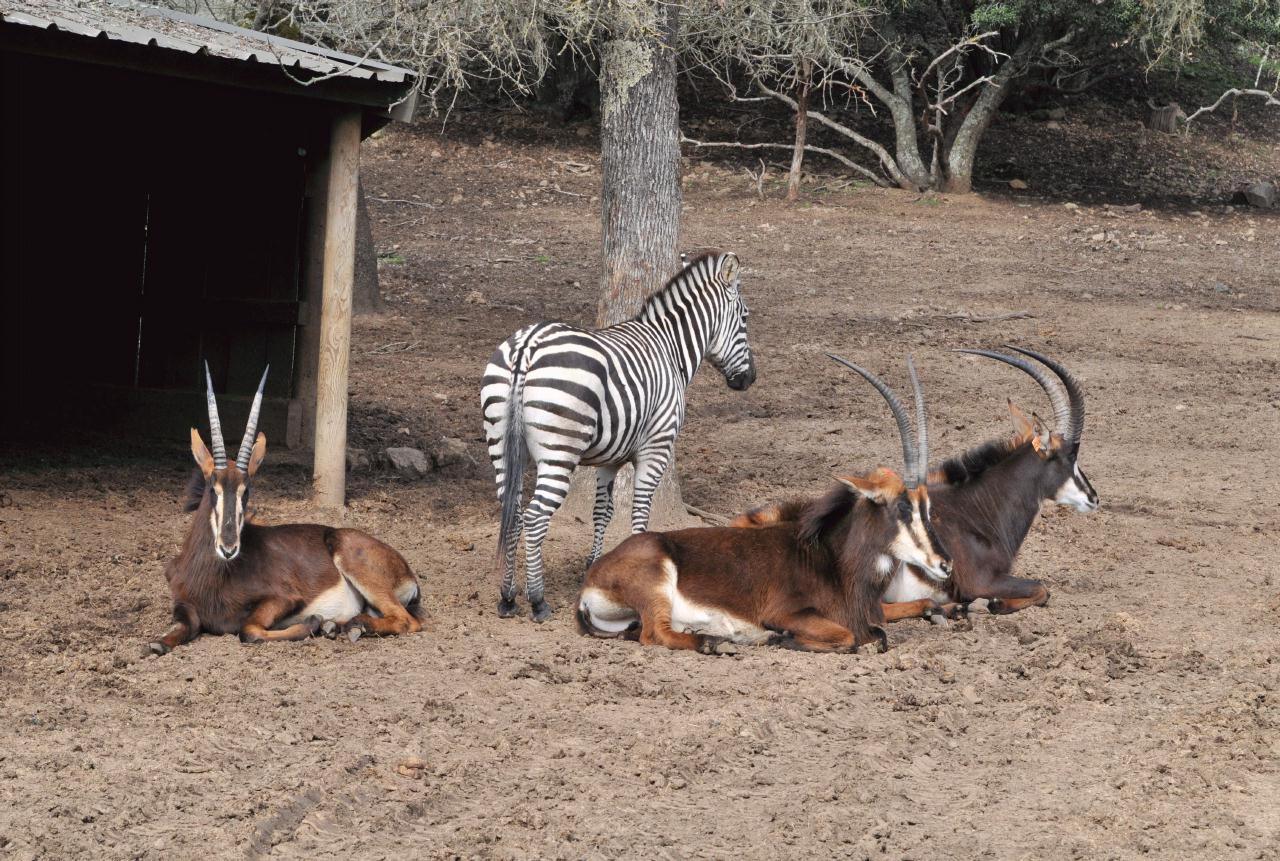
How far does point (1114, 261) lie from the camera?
1819cm

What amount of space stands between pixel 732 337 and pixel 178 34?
3.80 meters

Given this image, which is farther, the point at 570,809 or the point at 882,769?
the point at 882,769

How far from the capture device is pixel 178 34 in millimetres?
8266

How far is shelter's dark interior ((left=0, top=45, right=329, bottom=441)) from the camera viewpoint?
1038 centimetres

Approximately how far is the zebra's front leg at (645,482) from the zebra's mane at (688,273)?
3.27 ft

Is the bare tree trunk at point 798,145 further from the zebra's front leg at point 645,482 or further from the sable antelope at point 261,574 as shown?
the sable antelope at point 261,574

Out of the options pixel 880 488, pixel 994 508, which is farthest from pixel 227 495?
pixel 994 508

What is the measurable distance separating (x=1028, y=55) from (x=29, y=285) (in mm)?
15726

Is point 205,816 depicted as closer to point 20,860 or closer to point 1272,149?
point 20,860

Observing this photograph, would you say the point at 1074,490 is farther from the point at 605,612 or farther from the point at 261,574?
the point at 261,574

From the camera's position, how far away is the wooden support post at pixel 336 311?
908 cm

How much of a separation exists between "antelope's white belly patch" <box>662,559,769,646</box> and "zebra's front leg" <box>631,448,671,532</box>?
1130 mm

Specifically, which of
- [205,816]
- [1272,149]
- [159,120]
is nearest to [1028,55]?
[1272,149]

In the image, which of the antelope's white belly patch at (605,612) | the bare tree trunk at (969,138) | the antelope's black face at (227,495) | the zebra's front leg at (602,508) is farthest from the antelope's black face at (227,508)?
the bare tree trunk at (969,138)
